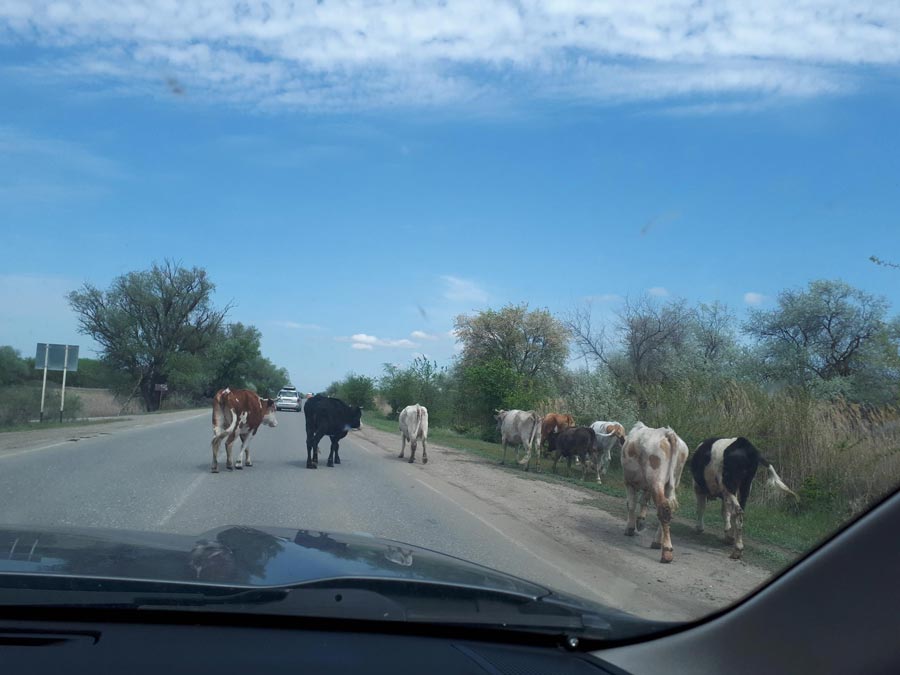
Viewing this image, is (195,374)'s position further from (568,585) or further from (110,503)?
(568,585)

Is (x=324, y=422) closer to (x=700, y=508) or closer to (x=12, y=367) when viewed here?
(x=700, y=508)

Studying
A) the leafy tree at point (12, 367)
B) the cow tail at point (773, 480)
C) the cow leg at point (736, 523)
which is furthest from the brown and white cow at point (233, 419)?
the leafy tree at point (12, 367)

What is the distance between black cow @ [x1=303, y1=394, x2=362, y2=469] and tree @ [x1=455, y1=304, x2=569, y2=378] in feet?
122

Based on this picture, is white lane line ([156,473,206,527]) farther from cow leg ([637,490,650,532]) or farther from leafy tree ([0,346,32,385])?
leafy tree ([0,346,32,385])

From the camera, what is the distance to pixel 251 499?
11766 millimetres

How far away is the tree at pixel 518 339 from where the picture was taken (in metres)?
56.0

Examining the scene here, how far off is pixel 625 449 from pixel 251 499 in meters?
5.58

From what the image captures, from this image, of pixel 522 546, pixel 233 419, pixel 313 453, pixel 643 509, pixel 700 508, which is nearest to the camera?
pixel 522 546

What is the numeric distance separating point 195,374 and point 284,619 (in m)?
65.7

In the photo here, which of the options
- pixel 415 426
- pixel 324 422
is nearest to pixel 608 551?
pixel 324 422

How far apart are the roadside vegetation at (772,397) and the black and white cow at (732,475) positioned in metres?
0.64

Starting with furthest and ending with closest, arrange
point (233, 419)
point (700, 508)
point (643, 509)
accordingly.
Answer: point (233, 419), point (700, 508), point (643, 509)

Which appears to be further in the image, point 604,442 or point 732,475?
point 604,442

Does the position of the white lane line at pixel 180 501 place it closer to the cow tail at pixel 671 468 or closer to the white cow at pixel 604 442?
the cow tail at pixel 671 468
